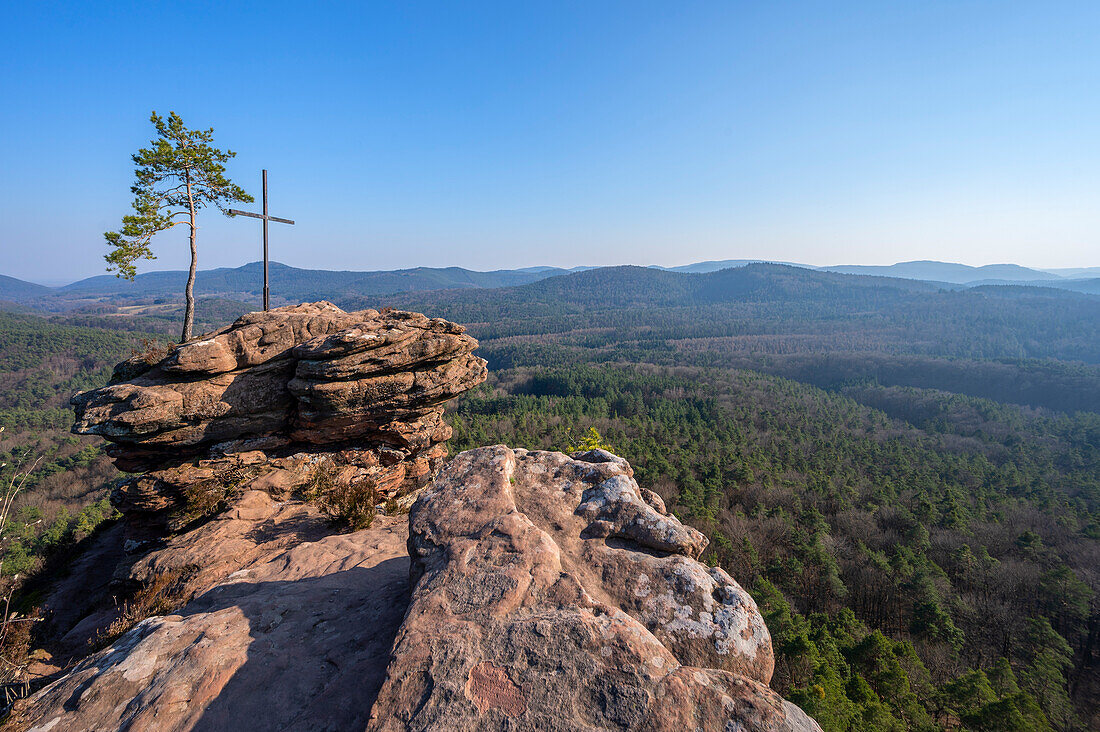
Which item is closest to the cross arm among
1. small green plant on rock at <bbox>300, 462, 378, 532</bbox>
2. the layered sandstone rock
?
the layered sandstone rock

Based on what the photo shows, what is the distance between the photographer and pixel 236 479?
42.9ft

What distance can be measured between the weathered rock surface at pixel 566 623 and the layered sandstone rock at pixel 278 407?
22.6 feet

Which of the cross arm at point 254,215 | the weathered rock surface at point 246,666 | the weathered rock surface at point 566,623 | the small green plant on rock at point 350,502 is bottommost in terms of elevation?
the small green plant on rock at point 350,502

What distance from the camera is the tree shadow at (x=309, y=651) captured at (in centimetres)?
493

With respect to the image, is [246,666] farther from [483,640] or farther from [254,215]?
[254,215]

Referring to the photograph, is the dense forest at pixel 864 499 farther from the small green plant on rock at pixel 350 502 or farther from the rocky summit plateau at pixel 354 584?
the small green plant on rock at pixel 350 502

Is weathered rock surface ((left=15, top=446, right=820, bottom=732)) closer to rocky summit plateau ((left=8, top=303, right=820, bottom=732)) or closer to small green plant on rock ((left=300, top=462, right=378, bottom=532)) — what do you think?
rocky summit plateau ((left=8, top=303, right=820, bottom=732))

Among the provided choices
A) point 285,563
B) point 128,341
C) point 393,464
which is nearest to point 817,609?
point 393,464

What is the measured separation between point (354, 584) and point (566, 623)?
5261 mm

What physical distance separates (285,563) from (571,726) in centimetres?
815

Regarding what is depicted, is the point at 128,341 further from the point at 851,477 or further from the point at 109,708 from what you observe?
the point at 851,477

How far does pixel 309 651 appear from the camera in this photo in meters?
5.93

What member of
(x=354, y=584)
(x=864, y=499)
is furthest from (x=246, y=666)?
(x=864, y=499)

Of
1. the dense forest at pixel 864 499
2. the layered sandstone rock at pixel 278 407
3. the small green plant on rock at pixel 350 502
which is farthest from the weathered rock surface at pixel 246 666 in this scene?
the dense forest at pixel 864 499
